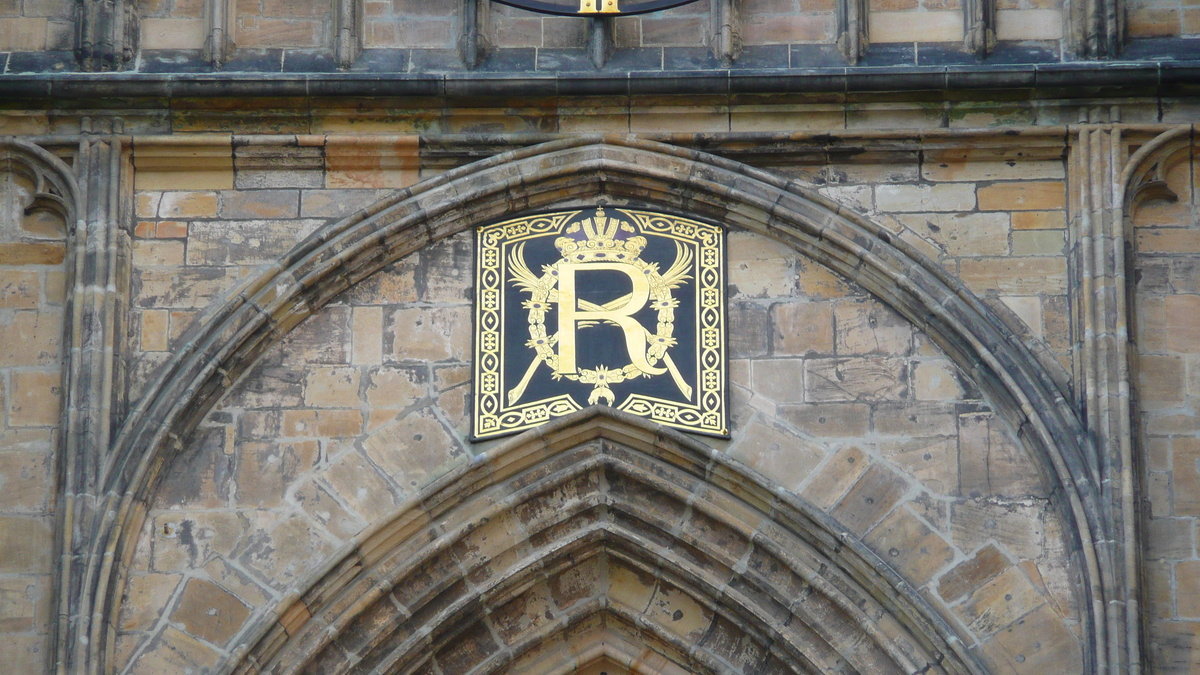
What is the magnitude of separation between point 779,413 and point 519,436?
1.24 m

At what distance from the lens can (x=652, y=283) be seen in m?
10.9

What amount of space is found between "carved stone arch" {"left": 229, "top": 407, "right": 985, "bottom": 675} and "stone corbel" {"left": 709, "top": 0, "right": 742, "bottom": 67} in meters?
1.91

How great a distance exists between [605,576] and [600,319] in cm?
126

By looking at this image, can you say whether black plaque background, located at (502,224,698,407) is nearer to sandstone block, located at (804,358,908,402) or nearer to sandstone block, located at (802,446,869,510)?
sandstone block, located at (804,358,908,402)

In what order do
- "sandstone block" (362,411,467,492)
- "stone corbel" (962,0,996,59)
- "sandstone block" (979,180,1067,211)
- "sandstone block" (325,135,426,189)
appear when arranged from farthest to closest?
"stone corbel" (962,0,996,59), "sandstone block" (325,135,426,189), "sandstone block" (979,180,1067,211), "sandstone block" (362,411,467,492)

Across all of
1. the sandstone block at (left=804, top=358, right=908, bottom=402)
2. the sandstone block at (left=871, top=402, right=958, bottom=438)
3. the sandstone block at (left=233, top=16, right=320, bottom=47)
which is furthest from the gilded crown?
the sandstone block at (left=233, top=16, right=320, bottom=47)

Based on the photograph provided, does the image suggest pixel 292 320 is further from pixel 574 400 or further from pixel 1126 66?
pixel 1126 66

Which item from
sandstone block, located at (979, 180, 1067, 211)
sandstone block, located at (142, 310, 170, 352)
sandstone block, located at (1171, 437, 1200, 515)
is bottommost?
sandstone block, located at (1171, 437, 1200, 515)

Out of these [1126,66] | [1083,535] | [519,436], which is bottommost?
[1083,535]

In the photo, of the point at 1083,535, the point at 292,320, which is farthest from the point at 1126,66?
the point at 292,320

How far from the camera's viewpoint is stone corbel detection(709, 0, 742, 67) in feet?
36.8

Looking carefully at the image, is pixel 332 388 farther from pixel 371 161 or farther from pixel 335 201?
pixel 371 161

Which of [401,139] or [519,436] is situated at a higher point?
[401,139]

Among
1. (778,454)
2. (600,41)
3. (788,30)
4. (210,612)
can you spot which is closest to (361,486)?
(210,612)
